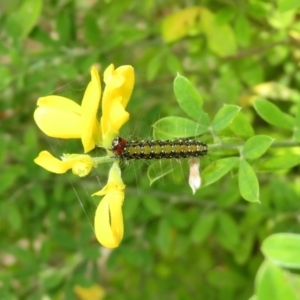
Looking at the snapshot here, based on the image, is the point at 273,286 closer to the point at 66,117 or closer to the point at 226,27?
the point at 66,117

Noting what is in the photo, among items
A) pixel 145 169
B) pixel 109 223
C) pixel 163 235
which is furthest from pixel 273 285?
pixel 163 235

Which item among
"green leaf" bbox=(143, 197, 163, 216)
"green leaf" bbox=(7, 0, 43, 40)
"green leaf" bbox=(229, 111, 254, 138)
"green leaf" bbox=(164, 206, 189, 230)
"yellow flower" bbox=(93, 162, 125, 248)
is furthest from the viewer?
"green leaf" bbox=(164, 206, 189, 230)

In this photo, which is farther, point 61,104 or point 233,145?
point 233,145

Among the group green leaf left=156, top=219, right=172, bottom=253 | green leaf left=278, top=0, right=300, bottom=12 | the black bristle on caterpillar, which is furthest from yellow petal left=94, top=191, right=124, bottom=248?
green leaf left=156, top=219, right=172, bottom=253

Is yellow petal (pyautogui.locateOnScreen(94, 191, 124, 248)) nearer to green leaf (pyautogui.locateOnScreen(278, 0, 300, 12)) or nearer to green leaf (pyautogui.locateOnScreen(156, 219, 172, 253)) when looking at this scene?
green leaf (pyautogui.locateOnScreen(278, 0, 300, 12))

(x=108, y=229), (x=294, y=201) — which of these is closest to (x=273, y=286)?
(x=108, y=229)

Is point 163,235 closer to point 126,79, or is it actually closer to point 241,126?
point 241,126

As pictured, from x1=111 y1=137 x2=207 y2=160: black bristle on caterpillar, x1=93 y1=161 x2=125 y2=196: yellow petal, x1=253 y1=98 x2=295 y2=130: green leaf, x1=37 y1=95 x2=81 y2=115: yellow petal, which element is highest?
x1=37 y1=95 x2=81 y2=115: yellow petal
